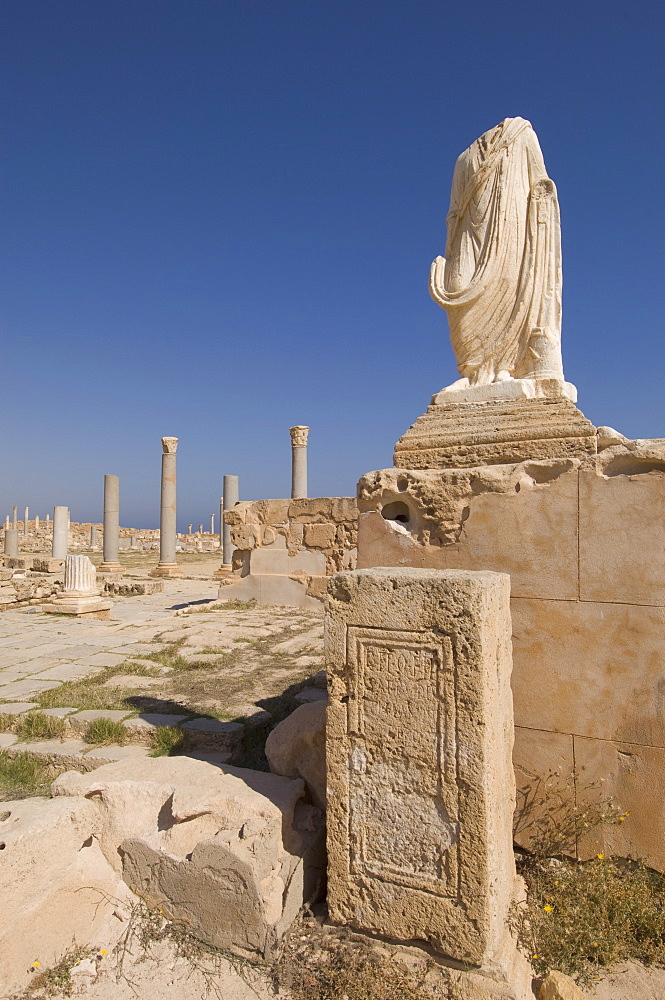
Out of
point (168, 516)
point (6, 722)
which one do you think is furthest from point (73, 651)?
point (168, 516)

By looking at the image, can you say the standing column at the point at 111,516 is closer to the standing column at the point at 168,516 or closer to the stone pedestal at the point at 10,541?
the standing column at the point at 168,516

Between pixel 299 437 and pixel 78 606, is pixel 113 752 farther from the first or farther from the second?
pixel 299 437

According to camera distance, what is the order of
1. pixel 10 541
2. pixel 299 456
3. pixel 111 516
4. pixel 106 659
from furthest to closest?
1. pixel 10 541
2. pixel 111 516
3. pixel 299 456
4. pixel 106 659

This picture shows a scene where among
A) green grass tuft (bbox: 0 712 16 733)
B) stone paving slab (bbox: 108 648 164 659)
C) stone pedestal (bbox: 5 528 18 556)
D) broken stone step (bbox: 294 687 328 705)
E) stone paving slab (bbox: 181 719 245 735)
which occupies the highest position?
stone pedestal (bbox: 5 528 18 556)

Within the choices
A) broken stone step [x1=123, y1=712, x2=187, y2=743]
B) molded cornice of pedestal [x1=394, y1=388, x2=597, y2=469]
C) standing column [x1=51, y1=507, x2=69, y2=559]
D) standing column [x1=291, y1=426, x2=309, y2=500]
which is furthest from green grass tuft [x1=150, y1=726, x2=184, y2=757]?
standing column [x1=51, y1=507, x2=69, y2=559]

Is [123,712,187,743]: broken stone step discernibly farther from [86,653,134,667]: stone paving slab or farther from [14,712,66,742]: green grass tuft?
[86,653,134,667]: stone paving slab

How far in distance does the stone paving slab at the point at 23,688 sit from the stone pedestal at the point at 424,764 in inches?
143

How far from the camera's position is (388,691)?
7.02ft

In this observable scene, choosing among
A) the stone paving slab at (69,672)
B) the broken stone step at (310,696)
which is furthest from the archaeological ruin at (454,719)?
the stone paving slab at (69,672)

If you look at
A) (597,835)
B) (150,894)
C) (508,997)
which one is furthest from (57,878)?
(597,835)

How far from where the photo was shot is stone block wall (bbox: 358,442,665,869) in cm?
237

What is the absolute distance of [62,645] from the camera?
23.0ft

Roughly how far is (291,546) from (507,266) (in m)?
6.76

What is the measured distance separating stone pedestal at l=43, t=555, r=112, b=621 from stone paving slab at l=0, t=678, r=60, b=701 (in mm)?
4065
